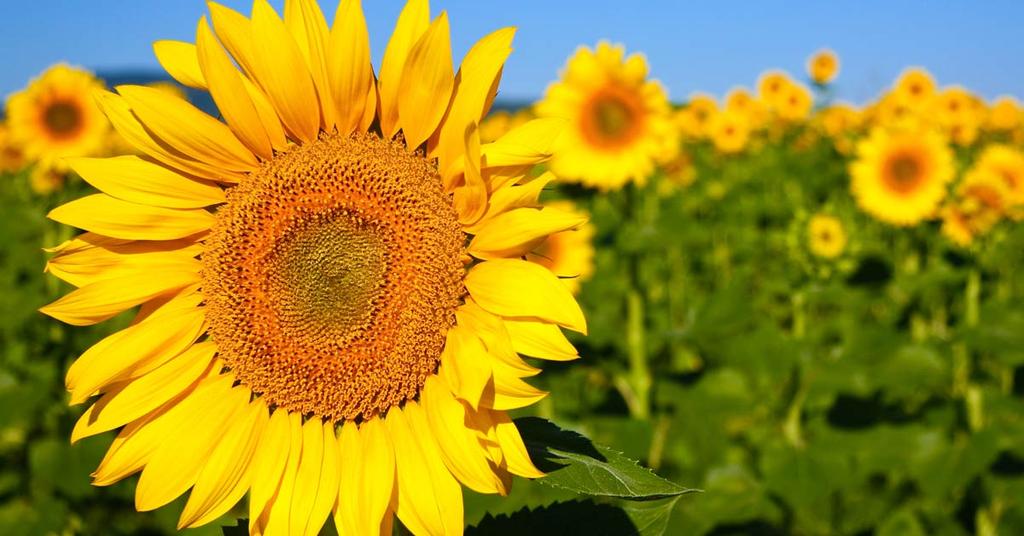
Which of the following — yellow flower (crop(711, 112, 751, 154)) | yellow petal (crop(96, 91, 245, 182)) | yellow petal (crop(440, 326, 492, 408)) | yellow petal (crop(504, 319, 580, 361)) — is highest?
yellow flower (crop(711, 112, 751, 154))

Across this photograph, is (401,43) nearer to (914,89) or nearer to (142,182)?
(142,182)

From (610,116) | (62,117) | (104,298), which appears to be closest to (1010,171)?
(610,116)

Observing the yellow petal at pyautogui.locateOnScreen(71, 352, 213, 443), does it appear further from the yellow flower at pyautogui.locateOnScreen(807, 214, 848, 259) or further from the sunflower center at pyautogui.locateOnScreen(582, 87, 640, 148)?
the yellow flower at pyautogui.locateOnScreen(807, 214, 848, 259)

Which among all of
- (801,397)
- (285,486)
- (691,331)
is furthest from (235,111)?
(801,397)

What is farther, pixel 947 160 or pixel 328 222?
Result: pixel 947 160

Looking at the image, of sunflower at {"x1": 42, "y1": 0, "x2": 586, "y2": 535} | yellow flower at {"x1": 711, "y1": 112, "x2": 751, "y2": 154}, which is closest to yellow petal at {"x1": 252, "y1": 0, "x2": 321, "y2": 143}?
sunflower at {"x1": 42, "y1": 0, "x2": 586, "y2": 535}

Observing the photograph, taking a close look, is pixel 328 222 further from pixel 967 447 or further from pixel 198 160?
pixel 967 447
